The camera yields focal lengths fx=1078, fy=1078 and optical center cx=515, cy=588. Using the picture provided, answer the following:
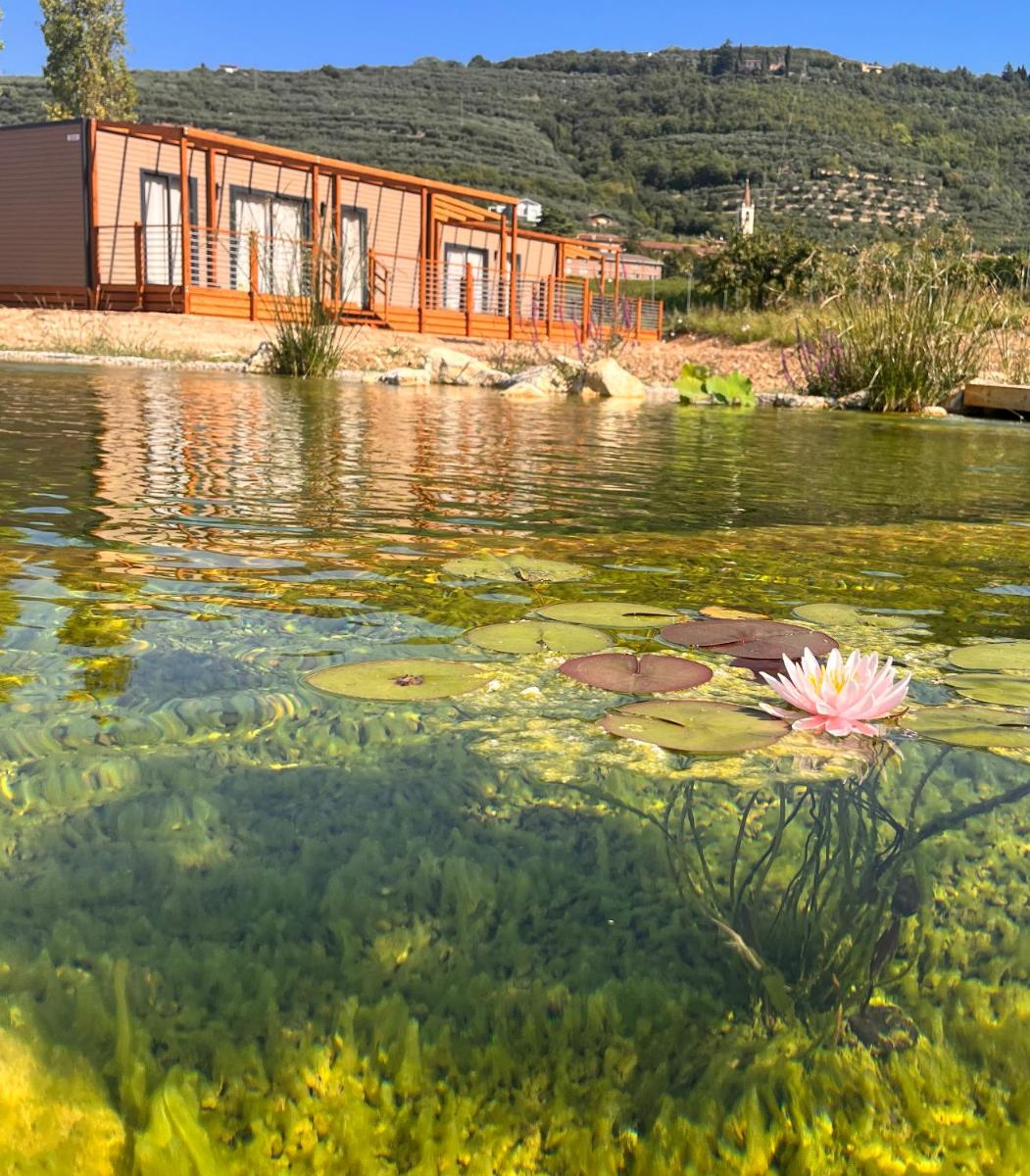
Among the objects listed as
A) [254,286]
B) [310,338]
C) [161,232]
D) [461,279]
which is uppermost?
[161,232]

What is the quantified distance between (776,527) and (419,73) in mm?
99171

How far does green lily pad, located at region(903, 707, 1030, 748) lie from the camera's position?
1089mm

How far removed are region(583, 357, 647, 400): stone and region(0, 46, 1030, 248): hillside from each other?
4163 centimetres

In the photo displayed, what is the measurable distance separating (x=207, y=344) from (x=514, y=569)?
1162 centimetres

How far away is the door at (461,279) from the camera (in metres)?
22.5

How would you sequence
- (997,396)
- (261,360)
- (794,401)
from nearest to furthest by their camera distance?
(997,396) → (794,401) → (261,360)

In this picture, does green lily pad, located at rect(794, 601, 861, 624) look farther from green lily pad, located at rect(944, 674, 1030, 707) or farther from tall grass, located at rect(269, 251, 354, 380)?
tall grass, located at rect(269, 251, 354, 380)

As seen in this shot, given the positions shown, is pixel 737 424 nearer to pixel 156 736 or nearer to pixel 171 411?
pixel 171 411

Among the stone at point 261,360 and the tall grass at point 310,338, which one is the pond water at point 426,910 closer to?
the tall grass at point 310,338

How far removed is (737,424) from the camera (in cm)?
727

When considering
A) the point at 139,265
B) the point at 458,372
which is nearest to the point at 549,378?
the point at 458,372

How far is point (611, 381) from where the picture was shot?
33.0 feet

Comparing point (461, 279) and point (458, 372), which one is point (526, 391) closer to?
point (458, 372)

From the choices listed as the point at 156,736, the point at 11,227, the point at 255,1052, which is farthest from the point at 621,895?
the point at 11,227
